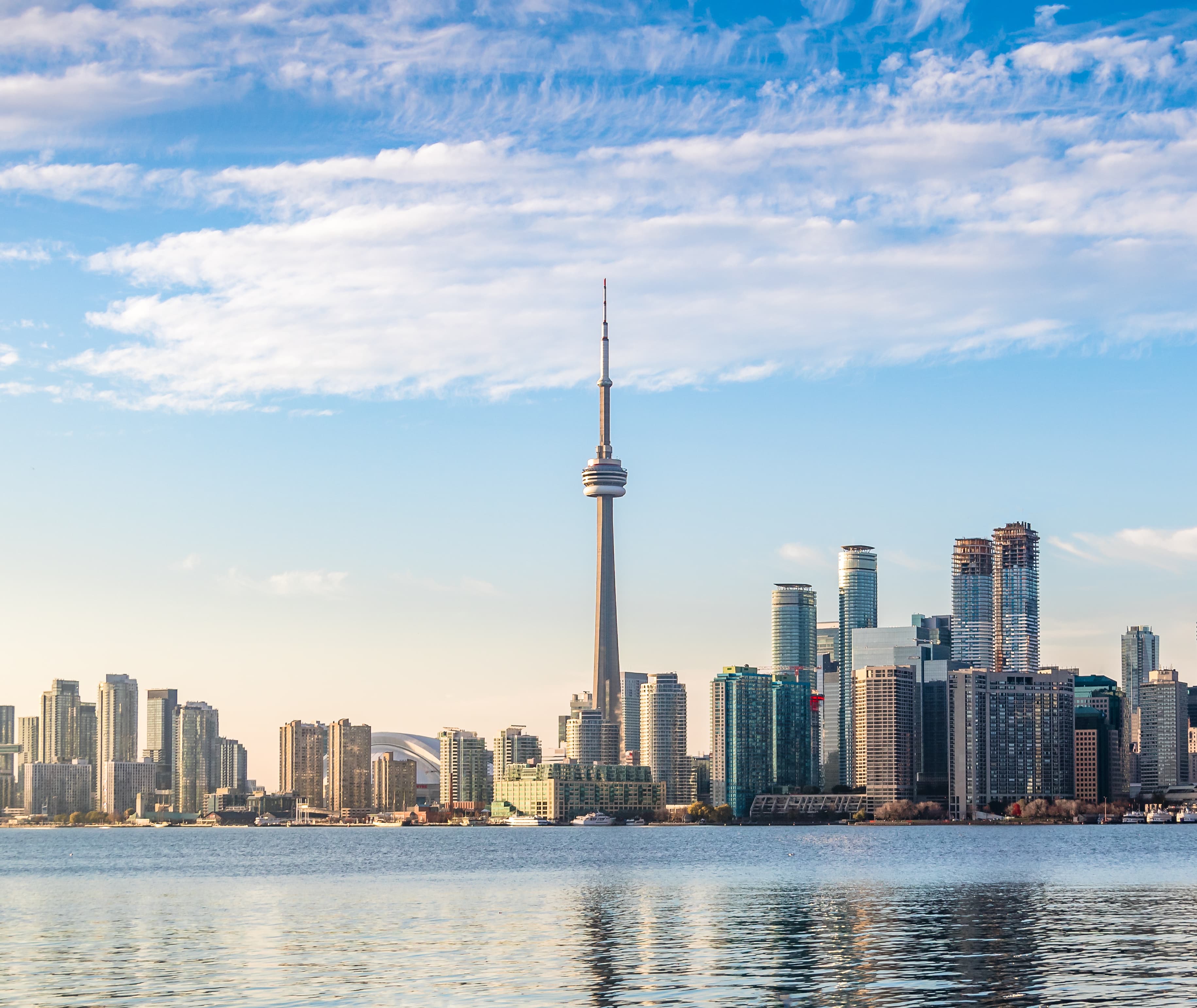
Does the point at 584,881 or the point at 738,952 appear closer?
the point at 738,952

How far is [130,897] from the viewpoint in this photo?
13800cm

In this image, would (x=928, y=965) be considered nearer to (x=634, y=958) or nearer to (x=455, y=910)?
(x=634, y=958)

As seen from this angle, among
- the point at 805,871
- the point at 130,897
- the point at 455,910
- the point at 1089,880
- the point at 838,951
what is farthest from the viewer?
the point at 805,871

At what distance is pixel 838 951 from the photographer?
276 feet

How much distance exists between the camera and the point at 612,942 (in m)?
90.6

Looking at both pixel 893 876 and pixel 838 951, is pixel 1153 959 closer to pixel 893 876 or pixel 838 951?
pixel 838 951

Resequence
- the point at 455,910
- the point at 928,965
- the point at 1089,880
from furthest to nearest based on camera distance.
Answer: the point at 1089,880 → the point at 455,910 → the point at 928,965

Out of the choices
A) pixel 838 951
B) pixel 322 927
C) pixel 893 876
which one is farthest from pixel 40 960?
pixel 893 876

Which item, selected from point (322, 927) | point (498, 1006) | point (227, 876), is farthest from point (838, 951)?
point (227, 876)

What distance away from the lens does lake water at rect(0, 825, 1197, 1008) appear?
7044cm

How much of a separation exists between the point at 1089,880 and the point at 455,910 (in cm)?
6242

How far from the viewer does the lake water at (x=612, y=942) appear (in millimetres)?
70438

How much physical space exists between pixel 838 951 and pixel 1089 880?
72614 millimetres

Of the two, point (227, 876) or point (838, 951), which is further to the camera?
point (227, 876)
